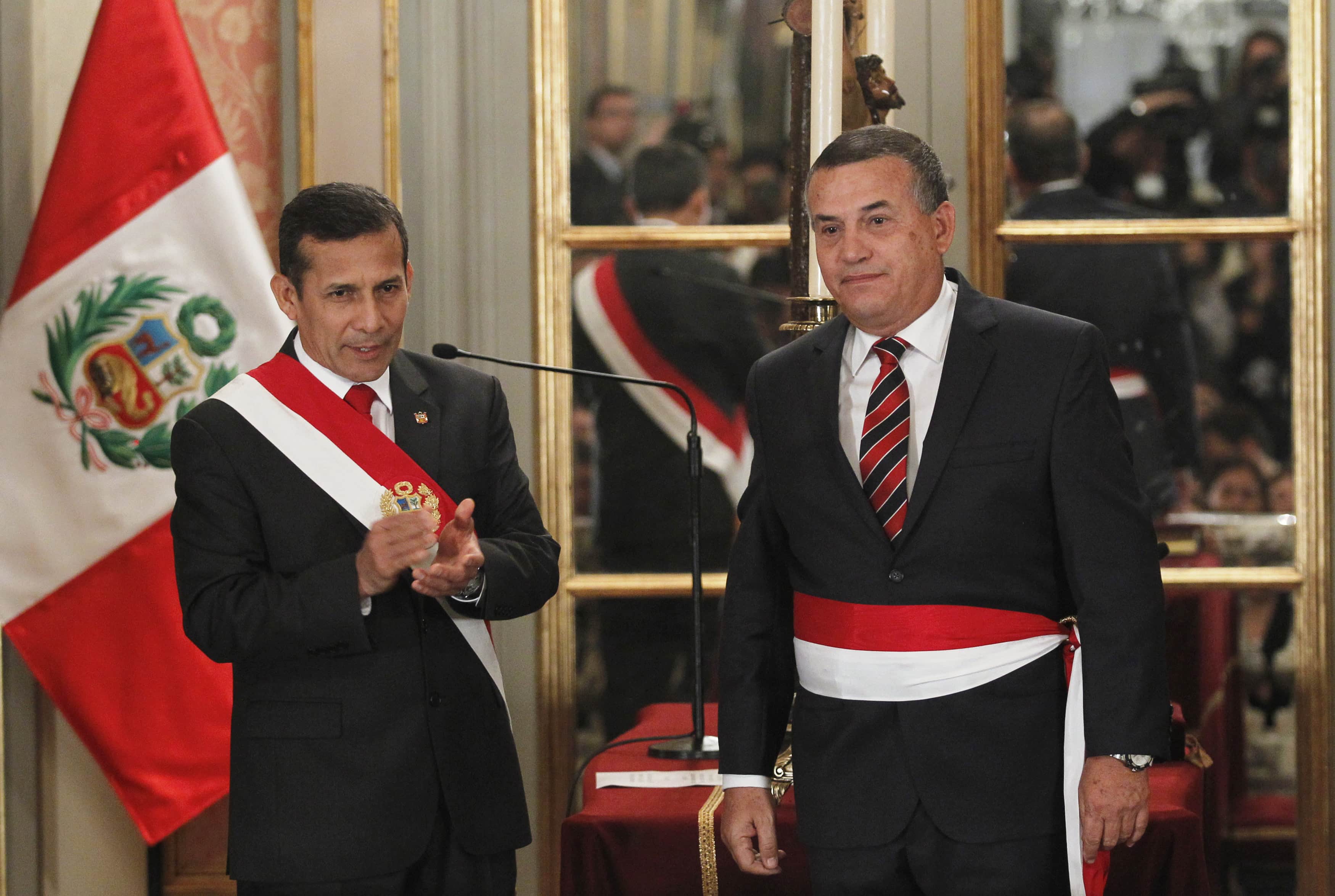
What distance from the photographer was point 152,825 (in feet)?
8.43

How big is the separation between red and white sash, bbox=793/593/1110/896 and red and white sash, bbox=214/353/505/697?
18.5 inches

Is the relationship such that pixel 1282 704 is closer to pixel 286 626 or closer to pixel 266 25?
pixel 286 626

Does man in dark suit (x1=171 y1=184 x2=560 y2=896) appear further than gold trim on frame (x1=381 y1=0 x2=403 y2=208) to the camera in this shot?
No

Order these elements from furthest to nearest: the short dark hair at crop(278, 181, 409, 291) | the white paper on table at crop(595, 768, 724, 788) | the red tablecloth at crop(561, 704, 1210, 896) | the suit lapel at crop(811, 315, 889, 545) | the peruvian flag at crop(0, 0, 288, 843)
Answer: the peruvian flag at crop(0, 0, 288, 843)
the white paper on table at crop(595, 768, 724, 788)
the red tablecloth at crop(561, 704, 1210, 896)
the short dark hair at crop(278, 181, 409, 291)
the suit lapel at crop(811, 315, 889, 545)

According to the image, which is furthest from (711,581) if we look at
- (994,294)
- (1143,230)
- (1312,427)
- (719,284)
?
(1312,427)

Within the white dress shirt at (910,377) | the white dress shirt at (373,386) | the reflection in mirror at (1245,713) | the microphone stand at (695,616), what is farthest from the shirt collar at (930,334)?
the reflection in mirror at (1245,713)

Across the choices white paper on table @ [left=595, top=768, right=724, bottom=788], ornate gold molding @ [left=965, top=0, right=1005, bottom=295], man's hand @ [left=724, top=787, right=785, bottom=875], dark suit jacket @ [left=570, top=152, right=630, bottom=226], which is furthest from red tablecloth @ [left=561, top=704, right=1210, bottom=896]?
dark suit jacket @ [left=570, top=152, right=630, bottom=226]

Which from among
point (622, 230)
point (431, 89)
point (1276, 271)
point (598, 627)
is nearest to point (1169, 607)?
point (1276, 271)

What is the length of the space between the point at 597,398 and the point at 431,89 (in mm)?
732

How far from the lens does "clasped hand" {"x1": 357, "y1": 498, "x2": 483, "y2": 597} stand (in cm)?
148

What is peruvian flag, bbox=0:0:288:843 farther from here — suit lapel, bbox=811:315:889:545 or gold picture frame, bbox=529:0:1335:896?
suit lapel, bbox=811:315:889:545

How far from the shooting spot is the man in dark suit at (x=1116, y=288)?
9.45 ft

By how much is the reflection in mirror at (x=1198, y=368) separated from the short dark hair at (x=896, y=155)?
54.3 inches

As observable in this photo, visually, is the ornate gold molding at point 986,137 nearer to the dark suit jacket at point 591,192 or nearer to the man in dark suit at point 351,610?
the dark suit jacket at point 591,192
